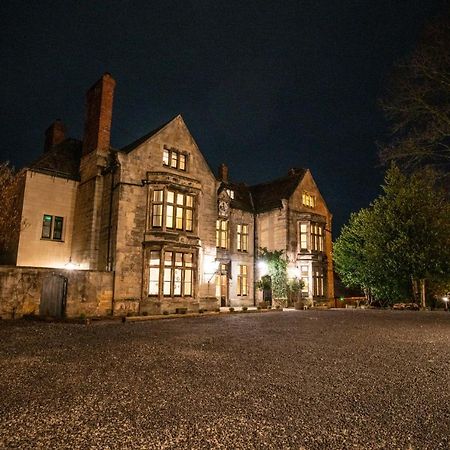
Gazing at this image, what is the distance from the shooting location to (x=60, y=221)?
66.3ft

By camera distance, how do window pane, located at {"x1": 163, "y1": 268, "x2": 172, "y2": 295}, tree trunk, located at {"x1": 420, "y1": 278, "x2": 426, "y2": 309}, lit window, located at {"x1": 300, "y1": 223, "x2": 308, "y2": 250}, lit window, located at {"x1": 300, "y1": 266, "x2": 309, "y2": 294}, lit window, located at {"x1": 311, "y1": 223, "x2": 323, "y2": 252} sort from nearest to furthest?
window pane, located at {"x1": 163, "y1": 268, "x2": 172, "y2": 295} → tree trunk, located at {"x1": 420, "y1": 278, "x2": 426, "y2": 309} → lit window, located at {"x1": 300, "y1": 266, "x2": 309, "y2": 294} → lit window, located at {"x1": 300, "y1": 223, "x2": 308, "y2": 250} → lit window, located at {"x1": 311, "y1": 223, "x2": 323, "y2": 252}

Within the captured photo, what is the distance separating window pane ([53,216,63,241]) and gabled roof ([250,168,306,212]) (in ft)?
50.0

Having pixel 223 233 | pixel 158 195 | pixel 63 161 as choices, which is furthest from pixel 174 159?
pixel 223 233

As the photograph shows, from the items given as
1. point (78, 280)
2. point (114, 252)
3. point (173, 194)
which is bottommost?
point (78, 280)

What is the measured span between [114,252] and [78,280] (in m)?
2.58

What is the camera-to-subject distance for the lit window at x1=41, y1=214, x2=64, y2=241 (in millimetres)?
19594

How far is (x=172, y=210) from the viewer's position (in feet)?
64.3

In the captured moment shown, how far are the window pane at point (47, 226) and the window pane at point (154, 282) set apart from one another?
6540 millimetres

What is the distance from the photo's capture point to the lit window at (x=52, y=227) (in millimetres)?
19594

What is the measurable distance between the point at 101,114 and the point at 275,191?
613 inches

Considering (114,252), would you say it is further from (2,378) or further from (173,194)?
(2,378)

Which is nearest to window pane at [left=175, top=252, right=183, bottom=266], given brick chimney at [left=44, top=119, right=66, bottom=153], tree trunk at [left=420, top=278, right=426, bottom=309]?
brick chimney at [left=44, top=119, right=66, bottom=153]

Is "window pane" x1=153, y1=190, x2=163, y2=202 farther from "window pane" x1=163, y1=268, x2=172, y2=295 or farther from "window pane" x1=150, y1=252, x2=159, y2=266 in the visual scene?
"window pane" x1=163, y1=268, x2=172, y2=295

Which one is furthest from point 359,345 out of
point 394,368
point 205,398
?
point 205,398
